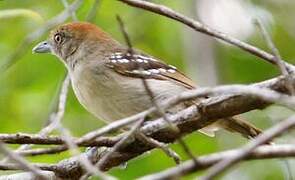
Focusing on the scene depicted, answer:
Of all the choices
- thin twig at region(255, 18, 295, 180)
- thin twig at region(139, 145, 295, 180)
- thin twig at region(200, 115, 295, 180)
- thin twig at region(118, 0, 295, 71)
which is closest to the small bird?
thin twig at region(118, 0, 295, 71)

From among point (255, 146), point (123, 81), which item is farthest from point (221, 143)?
point (255, 146)

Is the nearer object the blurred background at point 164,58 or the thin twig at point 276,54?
the thin twig at point 276,54

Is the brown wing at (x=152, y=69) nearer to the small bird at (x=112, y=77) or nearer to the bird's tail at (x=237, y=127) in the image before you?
the small bird at (x=112, y=77)

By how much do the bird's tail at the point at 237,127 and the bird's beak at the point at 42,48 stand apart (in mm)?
1722

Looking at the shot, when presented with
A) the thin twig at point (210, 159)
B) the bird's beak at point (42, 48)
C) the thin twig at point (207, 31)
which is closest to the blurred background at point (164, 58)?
the bird's beak at point (42, 48)

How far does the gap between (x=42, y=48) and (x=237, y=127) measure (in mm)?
1975

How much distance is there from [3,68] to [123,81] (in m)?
0.94

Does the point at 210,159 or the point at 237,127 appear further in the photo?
the point at 237,127

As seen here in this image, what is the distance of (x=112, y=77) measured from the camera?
6234mm

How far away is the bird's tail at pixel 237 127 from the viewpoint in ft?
18.4

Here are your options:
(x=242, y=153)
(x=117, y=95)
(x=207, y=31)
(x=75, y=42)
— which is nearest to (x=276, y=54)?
(x=207, y=31)

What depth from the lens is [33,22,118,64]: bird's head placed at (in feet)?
22.4

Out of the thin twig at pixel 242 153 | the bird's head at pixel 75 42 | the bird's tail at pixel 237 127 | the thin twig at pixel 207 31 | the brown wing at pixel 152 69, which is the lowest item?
the thin twig at pixel 242 153

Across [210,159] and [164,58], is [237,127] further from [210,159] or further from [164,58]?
[210,159]
